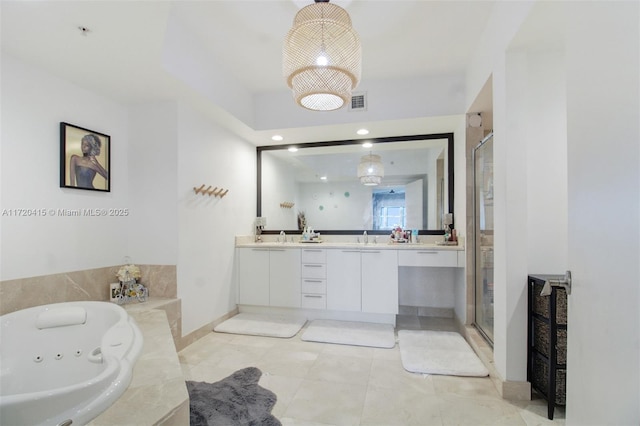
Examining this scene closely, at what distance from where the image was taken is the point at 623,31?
2.61 feet

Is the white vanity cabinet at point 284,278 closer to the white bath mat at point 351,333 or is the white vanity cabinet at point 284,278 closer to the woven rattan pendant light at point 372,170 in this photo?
the white bath mat at point 351,333

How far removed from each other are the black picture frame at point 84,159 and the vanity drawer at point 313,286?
6.94 ft

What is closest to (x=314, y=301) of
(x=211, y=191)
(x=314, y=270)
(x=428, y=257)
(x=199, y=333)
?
(x=314, y=270)

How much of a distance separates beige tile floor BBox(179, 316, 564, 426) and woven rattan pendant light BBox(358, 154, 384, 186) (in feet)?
6.49

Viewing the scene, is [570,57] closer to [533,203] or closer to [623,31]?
[623,31]

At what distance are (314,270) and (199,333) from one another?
4.32 feet

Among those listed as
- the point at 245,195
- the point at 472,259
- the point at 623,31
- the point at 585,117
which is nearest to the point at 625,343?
the point at 585,117

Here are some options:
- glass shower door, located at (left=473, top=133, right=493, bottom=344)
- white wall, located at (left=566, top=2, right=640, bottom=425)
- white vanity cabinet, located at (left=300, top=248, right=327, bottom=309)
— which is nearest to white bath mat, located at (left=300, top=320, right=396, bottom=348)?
white vanity cabinet, located at (left=300, top=248, right=327, bottom=309)

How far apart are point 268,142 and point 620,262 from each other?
375 cm

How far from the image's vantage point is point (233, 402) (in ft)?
6.17

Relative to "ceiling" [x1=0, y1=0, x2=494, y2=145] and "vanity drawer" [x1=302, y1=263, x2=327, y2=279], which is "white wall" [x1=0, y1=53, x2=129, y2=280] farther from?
"vanity drawer" [x1=302, y1=263, x2=327, y2=279]

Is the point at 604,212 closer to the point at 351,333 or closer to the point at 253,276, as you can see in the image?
the point at 351,333

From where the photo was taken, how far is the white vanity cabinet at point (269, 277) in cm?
353

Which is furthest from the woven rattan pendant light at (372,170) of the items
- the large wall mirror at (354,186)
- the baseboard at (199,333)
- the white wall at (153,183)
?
the baseboard at (199,333)
